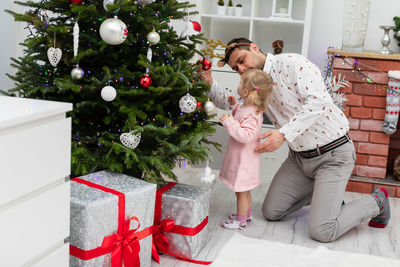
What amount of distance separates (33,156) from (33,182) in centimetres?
7

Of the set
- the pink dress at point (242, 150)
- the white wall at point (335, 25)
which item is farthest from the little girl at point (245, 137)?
the white wall at point (335, 25)

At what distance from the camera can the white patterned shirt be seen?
233 cm

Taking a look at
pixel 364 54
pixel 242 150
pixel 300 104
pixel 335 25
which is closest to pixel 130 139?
pixel 242 150

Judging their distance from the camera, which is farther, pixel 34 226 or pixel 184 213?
pixel 184 213

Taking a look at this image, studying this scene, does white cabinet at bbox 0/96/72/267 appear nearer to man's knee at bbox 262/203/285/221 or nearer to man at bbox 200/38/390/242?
man at bbox 200/38/390/242

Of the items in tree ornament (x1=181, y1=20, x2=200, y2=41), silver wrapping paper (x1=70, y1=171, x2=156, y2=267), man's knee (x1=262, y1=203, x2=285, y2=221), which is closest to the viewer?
silver wrapping paper (x1=70, y1=171, x2=156, y2=267)

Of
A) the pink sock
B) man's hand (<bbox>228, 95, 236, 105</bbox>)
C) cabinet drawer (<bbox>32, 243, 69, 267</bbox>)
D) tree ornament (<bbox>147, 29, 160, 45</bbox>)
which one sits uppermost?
tree ornament (<bbox>147, 29, 160, 45</bbox>)

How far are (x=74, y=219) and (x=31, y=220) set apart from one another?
34cm

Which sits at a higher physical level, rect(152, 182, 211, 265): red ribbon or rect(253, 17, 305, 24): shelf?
rect(253, 17, 305, 24): shelf

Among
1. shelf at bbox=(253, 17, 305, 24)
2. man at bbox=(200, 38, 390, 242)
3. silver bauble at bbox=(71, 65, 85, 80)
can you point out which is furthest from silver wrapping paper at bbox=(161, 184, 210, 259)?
shelf at bbox=(253, 17, 305, 24)

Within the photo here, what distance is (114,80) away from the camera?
77.7 inches

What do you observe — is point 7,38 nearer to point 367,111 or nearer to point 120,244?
point 120,244

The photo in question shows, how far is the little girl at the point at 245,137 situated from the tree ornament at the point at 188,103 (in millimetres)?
384

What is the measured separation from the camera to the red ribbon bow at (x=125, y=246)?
1.75 metres
